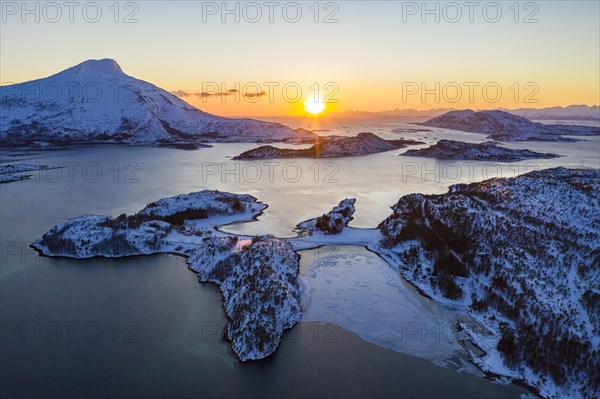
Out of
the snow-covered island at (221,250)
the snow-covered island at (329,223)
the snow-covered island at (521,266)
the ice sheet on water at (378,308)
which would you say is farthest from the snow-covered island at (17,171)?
the snow-covered island at (521,266)

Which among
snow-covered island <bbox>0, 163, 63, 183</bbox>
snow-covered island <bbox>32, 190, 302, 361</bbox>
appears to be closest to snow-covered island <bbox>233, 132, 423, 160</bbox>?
snow-covered island <bbox>0, 163, 63, 183</bbox>

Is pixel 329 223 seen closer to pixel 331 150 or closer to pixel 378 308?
pixel 378 308

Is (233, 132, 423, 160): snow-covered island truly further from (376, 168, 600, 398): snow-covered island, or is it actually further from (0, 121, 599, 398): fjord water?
(376, 168, 600, 398): snow-covered island

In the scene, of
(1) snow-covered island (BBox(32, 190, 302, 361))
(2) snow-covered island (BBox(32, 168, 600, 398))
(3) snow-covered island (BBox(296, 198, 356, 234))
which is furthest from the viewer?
(3) snow-covered island (BBox(296, 198, 356, 234))

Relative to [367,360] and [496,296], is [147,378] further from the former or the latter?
[496,296]

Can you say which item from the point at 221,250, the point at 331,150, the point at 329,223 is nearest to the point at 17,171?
the point at 221,250

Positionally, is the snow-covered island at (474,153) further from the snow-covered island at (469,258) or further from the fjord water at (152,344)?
the fjord water at (152,344)
